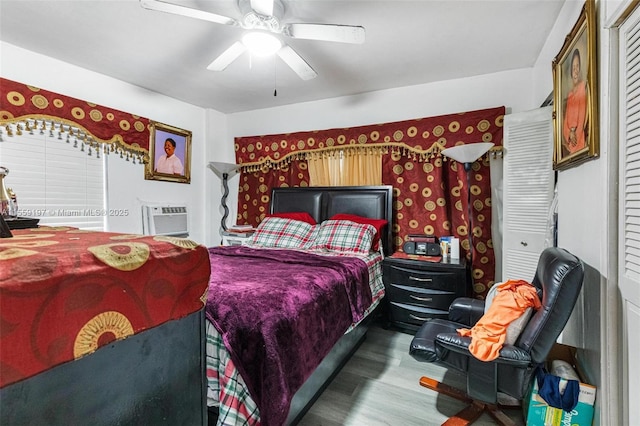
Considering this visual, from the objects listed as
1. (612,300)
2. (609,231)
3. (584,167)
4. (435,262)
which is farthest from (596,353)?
(435,262)

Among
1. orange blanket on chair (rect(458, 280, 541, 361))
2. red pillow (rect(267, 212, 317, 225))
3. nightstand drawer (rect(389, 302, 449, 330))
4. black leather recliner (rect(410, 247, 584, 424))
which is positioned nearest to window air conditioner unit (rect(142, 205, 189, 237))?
red pillow (rect(267, 212, 317, 225))

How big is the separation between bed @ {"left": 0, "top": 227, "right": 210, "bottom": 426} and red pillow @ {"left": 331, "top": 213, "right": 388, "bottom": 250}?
2416 millimetres

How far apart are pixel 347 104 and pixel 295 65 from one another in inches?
59.1

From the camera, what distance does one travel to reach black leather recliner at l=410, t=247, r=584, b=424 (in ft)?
4.42

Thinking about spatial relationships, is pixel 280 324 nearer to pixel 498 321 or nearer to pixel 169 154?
pixel 498 321

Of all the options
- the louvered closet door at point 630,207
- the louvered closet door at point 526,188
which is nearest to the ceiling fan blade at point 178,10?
the louvered closet door at point 630,207

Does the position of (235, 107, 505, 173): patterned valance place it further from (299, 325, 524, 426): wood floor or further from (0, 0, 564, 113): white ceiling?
(299, 325, 524, 426): wood floor

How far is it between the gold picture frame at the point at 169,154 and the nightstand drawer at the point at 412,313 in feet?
9.66

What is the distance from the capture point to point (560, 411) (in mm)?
1451

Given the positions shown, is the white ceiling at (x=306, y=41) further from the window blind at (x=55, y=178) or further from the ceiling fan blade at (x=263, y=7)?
the window blind at (x=55, y=178)

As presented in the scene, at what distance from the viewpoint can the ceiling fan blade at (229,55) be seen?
78.4 inches

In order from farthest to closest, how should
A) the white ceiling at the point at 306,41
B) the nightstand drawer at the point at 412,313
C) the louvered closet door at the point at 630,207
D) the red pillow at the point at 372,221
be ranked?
1. the red pillow at the point at 372,221
2. the nightstand drawer at the point at 412,313
3. the white ceiling at the point at 306,41
4. the louvered closet door at the point at 630,207

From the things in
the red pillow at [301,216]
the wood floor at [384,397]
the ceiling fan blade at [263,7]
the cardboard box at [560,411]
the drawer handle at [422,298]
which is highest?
the ceiling fan blade at [263,7]

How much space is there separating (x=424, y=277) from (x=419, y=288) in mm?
116
